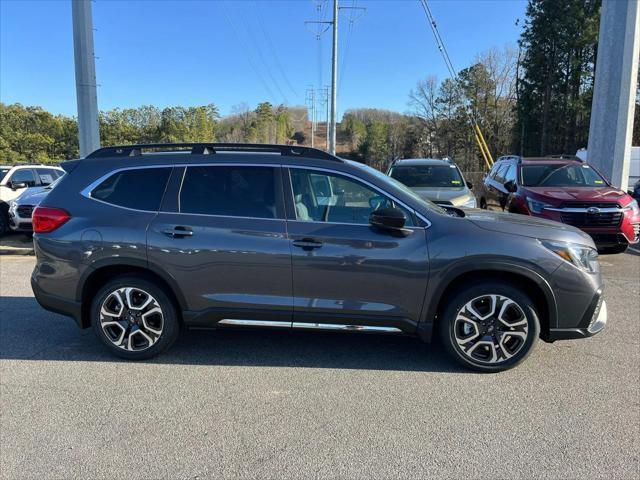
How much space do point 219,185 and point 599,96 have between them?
12381mm

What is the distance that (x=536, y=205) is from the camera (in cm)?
826

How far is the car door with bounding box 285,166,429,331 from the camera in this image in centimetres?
378

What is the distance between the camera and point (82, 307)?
4223mm

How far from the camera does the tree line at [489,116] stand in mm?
38969

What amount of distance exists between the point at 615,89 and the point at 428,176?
602cm

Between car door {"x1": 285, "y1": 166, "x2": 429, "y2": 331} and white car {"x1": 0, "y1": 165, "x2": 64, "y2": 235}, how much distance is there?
1036 cm

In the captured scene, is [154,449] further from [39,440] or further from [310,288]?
[310,288]

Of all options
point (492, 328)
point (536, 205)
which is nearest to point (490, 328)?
point (492, 328)

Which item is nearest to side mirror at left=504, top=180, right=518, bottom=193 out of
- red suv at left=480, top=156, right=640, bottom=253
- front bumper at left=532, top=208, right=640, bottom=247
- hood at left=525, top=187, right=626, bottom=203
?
red suv at left=480, top=156, right=640, bottom=253

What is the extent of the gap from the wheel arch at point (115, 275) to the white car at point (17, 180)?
8920mm

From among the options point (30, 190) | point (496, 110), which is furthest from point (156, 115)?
point (30, 190)

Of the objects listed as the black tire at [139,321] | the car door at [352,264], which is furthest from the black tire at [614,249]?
the black tire at [139,321]

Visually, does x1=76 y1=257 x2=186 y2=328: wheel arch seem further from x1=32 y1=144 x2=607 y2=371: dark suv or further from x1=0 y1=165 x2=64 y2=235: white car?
x1=0 y1=165 x2=64 y2=235: white car

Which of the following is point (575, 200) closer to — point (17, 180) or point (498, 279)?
point (498, 279)
